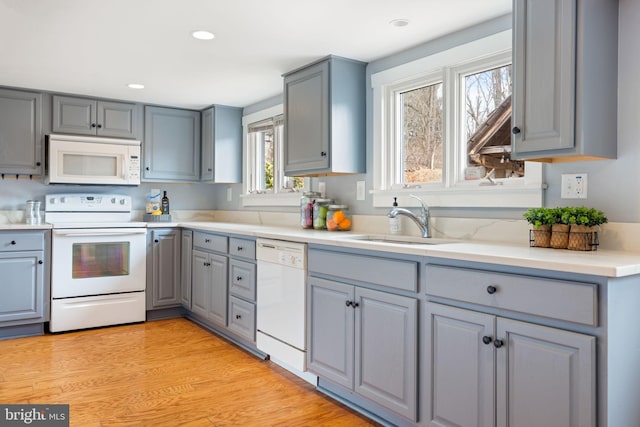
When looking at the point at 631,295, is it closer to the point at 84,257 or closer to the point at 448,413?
the point at 448,413

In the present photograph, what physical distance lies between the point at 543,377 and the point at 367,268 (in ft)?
2.98

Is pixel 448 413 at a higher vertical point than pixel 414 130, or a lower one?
lower

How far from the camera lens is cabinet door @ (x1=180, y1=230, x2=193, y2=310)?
164 inches

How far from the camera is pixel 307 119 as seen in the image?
3293 millimetres

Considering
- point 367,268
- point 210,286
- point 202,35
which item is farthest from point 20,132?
point 367,268

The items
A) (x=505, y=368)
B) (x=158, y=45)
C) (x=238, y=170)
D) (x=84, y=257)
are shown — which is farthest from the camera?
(x=238, y=170)

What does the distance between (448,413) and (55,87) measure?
12.4ft

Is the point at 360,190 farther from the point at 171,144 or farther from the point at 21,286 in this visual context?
the point at 21,286

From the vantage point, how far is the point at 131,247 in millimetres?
4078

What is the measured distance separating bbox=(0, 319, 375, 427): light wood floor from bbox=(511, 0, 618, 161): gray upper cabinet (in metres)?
1.51

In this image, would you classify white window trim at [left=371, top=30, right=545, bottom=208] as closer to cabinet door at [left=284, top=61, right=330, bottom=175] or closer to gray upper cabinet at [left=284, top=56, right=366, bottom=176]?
gray upper cabinet at [left=284, top=56, right=366, bottom=176]

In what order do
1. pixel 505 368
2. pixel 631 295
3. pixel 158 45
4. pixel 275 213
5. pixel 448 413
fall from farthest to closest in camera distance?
pixel 275 213
pixel 158 45
pixel 448 413
pixel 505 368
pixel 631 295

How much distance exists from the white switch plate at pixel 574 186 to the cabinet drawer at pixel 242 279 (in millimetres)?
1899

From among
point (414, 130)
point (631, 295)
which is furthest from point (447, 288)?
point (414, 130)
